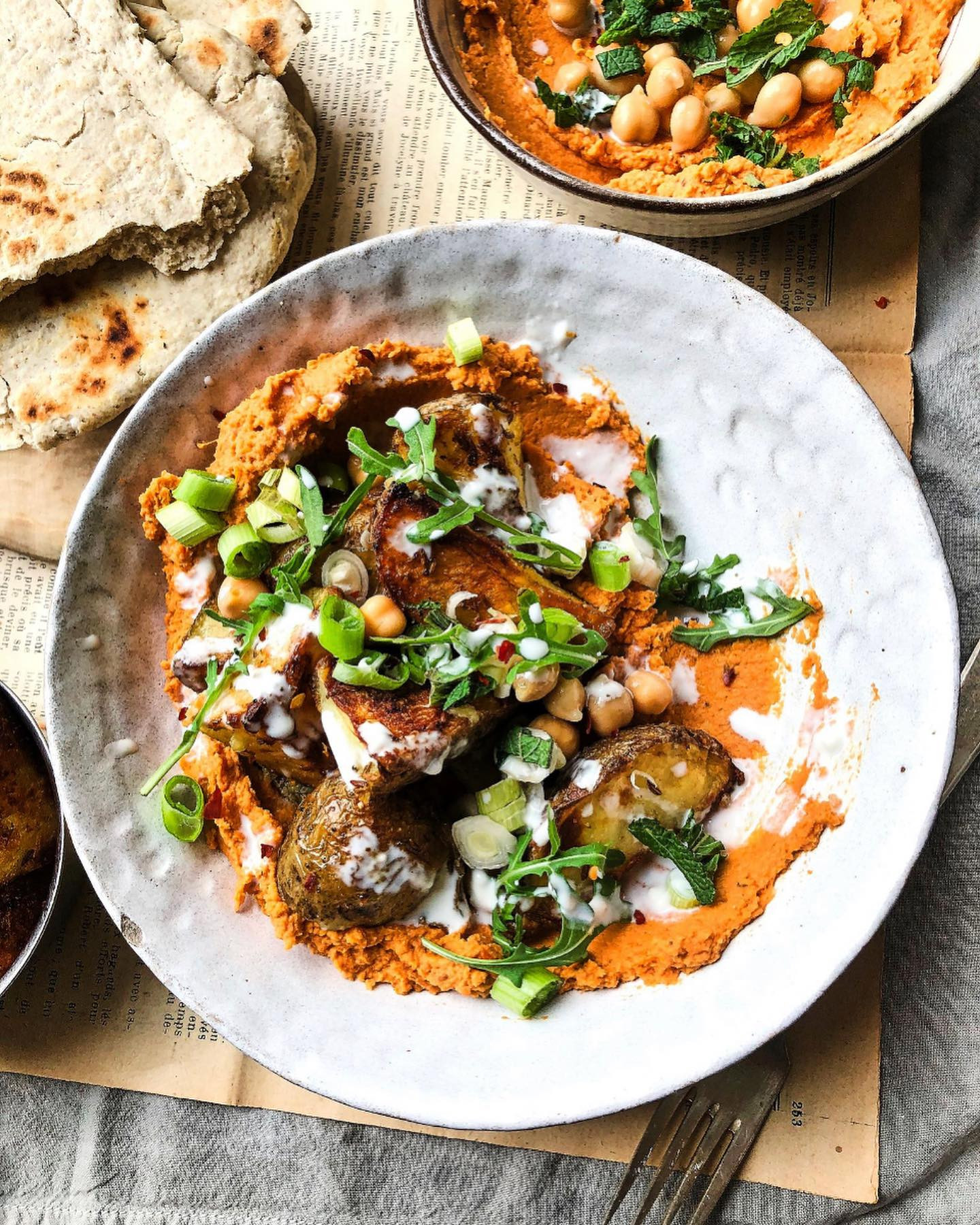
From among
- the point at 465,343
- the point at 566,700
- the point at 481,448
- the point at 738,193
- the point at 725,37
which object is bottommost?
the point at 566,700

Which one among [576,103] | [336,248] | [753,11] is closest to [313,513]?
[336,248]

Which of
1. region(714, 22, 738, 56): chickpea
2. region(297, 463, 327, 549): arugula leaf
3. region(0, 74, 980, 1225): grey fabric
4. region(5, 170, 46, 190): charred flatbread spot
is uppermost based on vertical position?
region(714, 22, 738, 56): chickpea

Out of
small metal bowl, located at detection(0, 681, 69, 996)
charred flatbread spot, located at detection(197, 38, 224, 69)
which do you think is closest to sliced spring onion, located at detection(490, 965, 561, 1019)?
small metal bowl, located at detection(0, 681, 69, 996)

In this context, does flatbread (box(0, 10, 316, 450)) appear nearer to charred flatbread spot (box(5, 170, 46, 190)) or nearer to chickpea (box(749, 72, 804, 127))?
charred flatbread spot (box(5, 170, 46, 190))

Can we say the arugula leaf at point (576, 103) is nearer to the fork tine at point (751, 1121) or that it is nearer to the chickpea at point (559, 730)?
the chickpea at point (559, 730)

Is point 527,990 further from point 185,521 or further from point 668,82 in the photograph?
point 668,82

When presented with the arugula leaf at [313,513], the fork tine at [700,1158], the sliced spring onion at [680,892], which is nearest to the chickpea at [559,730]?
the sliced spring onion at [680,892]

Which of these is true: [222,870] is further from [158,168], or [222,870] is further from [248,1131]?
[158,168]
